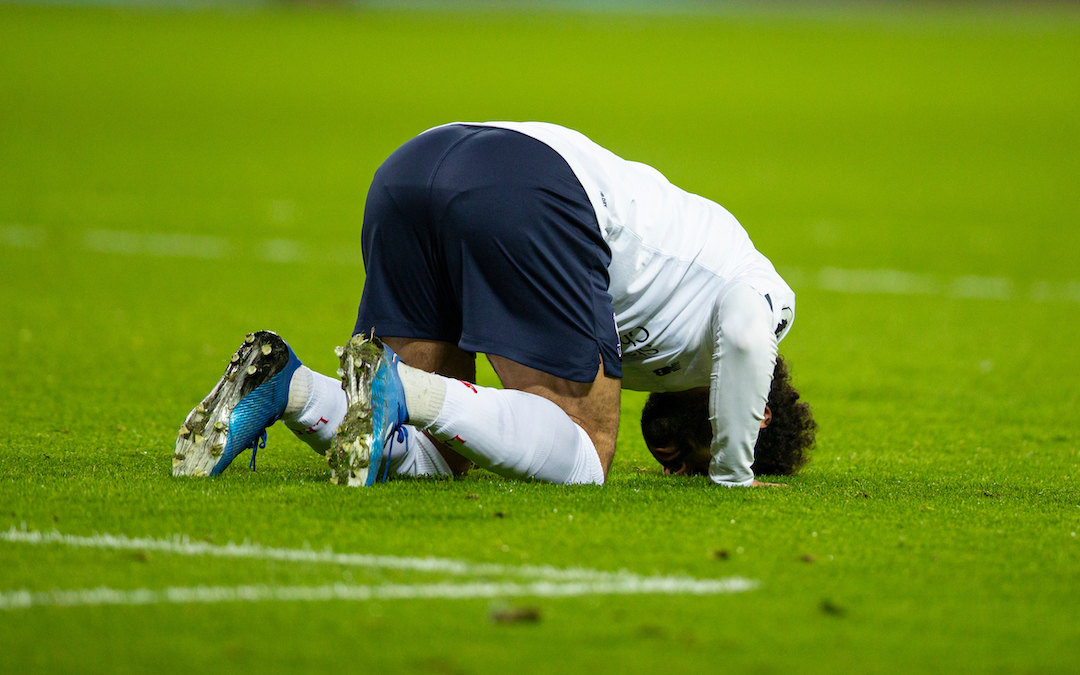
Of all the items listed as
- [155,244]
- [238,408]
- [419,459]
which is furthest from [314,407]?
[155,244]

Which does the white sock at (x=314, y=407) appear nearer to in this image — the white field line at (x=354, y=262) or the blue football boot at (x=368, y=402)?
the blue football boot at (x=368, y=402)

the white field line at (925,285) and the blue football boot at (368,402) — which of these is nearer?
the blue football boot at (368,402)

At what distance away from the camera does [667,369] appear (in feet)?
15.2

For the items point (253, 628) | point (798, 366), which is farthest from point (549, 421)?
point (798, 366)

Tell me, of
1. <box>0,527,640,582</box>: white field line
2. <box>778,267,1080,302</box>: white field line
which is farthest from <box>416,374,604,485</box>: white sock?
<box>778,267,1080,302</box>: white field line

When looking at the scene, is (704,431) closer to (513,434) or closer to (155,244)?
(513,434)

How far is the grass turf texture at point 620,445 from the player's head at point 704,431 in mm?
122

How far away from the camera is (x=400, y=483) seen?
14.0 ft

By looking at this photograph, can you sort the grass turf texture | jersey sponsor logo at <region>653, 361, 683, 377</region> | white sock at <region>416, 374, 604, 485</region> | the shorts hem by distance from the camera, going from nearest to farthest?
the grass turf texture, white sock at <region>416, 374, 604, 485</region>, the shorts hem, jersey sponsor logo at <region>653, 361, 683, 377</region>

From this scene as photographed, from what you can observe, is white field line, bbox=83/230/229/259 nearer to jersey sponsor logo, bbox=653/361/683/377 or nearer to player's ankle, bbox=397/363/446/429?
jersey sponsor logo, bbox=653/361/683/377

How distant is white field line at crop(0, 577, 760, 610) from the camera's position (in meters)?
3.04

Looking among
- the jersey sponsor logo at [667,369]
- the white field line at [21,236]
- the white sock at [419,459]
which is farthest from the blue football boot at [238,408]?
the white field line at [21,236]

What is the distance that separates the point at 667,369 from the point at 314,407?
123 centimetres

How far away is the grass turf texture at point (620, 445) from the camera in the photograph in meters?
2.92
